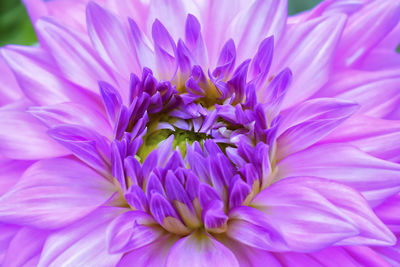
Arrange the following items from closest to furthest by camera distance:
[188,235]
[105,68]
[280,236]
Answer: [280,236], [188,235], [105,68]

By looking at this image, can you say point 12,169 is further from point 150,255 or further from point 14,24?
point 14,24

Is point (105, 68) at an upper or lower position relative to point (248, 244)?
upper

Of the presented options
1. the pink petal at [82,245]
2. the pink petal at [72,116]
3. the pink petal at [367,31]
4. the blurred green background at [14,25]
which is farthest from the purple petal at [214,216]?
the blurred green background at [14,25]

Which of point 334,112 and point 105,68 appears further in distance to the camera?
point 105,68

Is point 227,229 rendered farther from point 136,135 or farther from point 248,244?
point 136,135

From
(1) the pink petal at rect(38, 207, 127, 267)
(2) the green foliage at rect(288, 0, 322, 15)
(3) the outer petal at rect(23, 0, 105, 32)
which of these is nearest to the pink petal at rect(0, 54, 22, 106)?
(3) the outer petal at rect(23, 0, 105, 32)

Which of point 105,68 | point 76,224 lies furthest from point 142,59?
point 76,224

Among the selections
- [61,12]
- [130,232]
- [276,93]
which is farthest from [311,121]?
[61,12]
